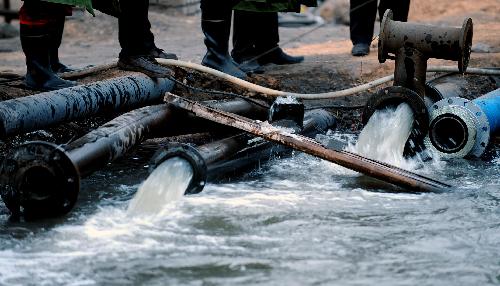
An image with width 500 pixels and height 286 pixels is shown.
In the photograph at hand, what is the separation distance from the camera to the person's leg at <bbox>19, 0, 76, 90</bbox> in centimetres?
615

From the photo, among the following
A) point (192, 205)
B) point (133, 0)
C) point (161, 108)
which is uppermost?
point (133, 0)

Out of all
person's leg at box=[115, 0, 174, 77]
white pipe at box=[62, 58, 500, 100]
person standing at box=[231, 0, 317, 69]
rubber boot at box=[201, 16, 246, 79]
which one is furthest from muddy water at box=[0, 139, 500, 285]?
person standing at box=[231, 0, 317, 69]

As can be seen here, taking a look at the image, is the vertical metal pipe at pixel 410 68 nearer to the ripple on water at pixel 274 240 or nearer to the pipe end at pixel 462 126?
the pipe end at pixel 462 126

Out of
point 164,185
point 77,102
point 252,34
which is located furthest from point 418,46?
point 252,34

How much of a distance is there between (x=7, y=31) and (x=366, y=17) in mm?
4752

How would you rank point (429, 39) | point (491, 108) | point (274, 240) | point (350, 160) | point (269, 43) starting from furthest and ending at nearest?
point (269, 43)
point (491, 108)
point (429, 39)
point (350, 160)
point (274, 240)

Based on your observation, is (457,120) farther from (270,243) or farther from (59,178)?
(59,178)

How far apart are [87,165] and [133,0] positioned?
2.42 metres

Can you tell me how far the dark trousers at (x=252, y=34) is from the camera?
25.8ft

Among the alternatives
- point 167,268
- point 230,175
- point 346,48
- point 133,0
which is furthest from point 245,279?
point 346,48

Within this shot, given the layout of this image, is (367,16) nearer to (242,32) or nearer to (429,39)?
(242,32)

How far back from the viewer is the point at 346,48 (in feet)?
30.6

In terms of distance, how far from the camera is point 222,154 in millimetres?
5004

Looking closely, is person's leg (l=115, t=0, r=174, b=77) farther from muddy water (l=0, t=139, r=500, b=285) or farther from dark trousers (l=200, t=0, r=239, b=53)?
muddy water (l=0, t=139, r=500, b=285)
